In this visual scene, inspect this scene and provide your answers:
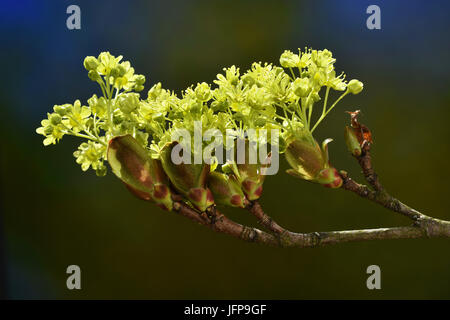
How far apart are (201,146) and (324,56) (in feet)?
0.57

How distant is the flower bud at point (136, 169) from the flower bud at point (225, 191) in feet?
0.17

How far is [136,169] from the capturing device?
536mm

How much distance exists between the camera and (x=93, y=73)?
0.57m

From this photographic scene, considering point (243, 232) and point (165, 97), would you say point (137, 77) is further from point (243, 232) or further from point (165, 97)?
point (243, 232)

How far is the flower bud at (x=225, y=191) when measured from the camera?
556 millimetres

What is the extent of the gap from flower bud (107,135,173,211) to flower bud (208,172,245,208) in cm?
5

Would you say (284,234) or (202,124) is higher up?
(202,124)

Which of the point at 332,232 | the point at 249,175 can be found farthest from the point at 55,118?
the point at 332,232

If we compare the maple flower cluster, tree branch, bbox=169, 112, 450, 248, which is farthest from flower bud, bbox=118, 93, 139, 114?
tree branch, bbox=169, 112, 450, 248

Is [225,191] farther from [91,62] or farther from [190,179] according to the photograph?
[91,62]

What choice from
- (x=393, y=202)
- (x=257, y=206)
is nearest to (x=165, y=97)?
(x=257, y=206)

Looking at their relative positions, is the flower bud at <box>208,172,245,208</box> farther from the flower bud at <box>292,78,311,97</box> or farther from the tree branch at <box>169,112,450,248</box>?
the flower bud at <box>292,78,311,97</box>

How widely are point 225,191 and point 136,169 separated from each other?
10 centimetres

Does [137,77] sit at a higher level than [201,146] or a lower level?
higher
